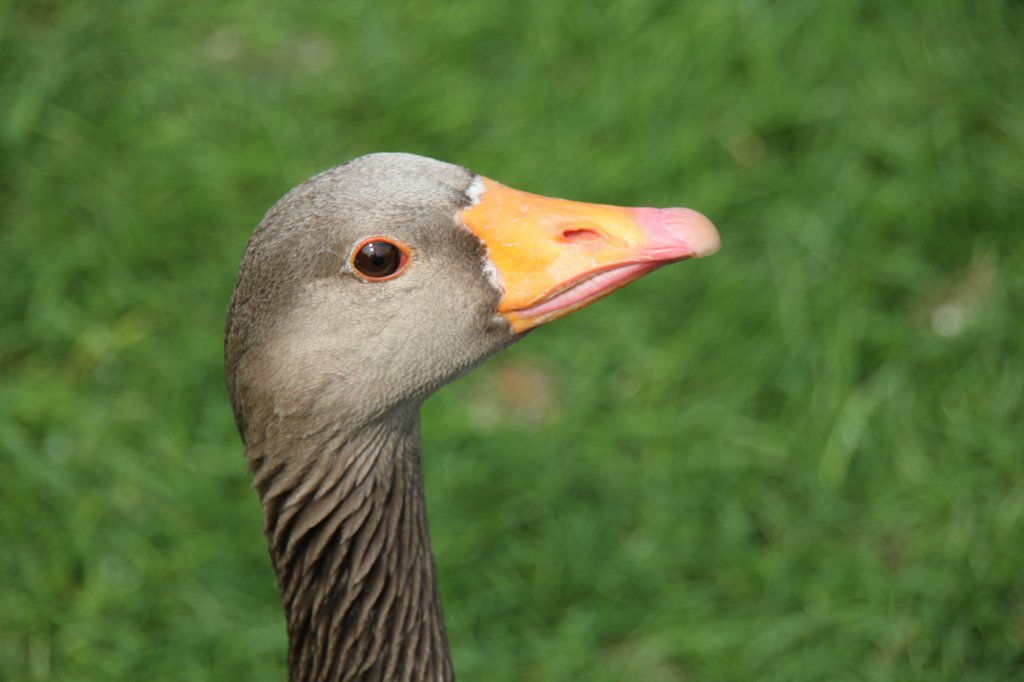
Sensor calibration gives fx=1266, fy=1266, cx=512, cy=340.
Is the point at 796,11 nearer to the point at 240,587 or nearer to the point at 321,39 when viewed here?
the point at 321,39

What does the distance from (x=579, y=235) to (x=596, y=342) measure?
220 cm

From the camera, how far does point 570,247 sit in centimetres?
255

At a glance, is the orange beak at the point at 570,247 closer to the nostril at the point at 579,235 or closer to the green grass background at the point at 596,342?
the nostril at the point at 579,235

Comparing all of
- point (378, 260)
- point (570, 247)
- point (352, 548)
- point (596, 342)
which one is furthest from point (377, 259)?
point (596, 342)

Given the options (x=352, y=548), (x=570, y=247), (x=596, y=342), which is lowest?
(x=352, y=548)

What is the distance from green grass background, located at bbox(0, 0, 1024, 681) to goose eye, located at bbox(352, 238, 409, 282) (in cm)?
184

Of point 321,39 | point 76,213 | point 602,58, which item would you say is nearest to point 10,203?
point 76,213

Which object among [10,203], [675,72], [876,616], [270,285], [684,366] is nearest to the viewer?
[270,285]

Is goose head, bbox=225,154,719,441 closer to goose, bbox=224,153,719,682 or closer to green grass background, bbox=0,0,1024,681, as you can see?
goose, bbox=224,153,719,682

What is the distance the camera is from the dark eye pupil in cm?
249

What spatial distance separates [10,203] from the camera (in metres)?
4.99

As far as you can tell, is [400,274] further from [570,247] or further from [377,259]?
[570,247]

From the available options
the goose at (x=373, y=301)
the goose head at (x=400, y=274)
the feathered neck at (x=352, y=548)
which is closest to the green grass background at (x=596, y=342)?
the feathered neck at (x=352, y=548)

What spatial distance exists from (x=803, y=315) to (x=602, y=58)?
1484 mm
